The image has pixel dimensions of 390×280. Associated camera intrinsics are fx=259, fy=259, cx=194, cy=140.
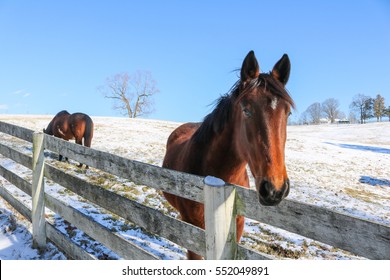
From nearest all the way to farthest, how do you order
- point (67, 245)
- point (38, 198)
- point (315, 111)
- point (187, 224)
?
point (187, 224)
point (67, 245)
point (38, 198)
point (315, 111)

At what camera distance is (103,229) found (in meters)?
3.14

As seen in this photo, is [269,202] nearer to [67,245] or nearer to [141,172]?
[141,172]

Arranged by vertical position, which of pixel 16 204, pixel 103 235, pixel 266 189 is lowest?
pixel 16 204

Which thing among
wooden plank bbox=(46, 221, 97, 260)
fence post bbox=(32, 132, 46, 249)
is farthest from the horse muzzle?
fence post bbox=(32, 132, 46, 249)

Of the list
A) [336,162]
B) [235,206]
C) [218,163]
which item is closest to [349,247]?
[235,206]

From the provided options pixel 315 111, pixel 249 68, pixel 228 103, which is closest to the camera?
pixel 249 68

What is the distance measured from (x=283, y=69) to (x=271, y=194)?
4.41 ft

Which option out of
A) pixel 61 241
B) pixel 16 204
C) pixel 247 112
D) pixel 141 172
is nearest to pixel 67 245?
pixel 61 241

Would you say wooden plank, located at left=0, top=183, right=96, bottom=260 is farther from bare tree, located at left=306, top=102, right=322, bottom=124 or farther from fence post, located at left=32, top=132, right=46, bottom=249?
bare tree, located at left=306, top=102, right=322, bottom=124

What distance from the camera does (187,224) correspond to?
7.24 feet

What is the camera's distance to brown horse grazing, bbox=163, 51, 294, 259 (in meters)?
1.82
